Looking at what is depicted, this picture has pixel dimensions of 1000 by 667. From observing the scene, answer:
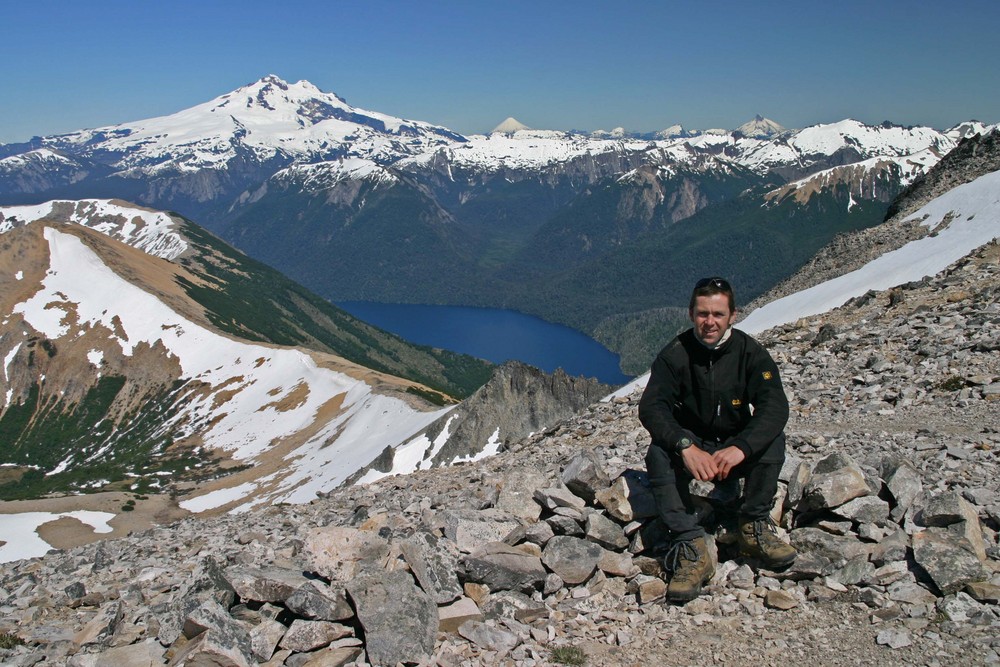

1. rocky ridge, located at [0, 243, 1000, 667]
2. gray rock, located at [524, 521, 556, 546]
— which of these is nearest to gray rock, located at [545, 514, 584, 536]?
rocky ridge, located at [0, 243, 1000, 667]

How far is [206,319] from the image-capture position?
16425cm

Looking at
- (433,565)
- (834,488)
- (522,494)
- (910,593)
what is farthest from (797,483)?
(433,565)

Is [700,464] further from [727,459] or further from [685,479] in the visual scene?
[685,479]

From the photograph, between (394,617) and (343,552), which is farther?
(343,552)

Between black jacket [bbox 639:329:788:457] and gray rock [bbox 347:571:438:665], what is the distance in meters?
3.89

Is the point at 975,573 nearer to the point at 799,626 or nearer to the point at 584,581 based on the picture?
the point at 799,626

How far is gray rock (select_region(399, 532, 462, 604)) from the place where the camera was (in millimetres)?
9031

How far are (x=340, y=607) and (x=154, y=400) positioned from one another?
14261 centimetres

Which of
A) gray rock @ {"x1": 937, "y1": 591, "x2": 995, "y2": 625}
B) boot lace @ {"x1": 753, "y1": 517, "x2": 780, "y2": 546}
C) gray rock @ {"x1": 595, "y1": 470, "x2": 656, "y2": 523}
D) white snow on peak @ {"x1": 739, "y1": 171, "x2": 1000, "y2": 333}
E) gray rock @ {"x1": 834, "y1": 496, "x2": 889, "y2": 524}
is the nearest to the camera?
gray rock @ {"x1": 937, "y1": 591, "x2": 995, "y2": 625}

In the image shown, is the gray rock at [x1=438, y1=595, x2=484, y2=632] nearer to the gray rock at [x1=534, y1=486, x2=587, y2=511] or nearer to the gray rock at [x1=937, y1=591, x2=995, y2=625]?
the gray rock at [x1=534, y1=486, x2=587, y2=511]

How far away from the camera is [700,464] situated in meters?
9.08

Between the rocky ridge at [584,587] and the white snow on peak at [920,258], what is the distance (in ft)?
60.4

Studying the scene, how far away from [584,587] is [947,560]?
4.50m

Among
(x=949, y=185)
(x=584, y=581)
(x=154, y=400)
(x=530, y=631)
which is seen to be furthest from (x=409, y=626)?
(x=154, y=400)
